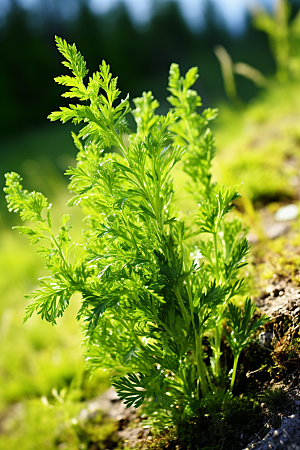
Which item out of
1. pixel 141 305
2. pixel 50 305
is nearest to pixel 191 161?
pixel 141 305

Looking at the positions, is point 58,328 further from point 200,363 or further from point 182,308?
point 182,308

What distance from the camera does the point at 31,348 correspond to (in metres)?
2.95

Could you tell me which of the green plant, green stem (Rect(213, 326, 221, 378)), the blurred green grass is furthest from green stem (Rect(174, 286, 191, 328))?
the blurred green grass

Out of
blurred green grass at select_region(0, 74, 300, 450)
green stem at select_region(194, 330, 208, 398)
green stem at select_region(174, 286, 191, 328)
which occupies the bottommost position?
green stem at select_region(194, 330, 208, 398)

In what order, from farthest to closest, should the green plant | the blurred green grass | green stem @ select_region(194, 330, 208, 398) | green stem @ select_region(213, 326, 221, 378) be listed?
the blurred green grass
green stem @ select_region(213, 326, 221, 378)
green stem @ select_region(194, 330, 208, 398)
the green plant

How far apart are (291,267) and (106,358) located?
1.00m

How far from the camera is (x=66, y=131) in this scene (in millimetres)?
14969

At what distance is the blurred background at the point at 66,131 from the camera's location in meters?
2.24

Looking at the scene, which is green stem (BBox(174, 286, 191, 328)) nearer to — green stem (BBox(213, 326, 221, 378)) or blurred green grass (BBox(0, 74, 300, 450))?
green stem (BBox(213, 326, 221, 378))

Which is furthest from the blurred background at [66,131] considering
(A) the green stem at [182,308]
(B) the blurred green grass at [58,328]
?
(A) the green stem at [182,308]

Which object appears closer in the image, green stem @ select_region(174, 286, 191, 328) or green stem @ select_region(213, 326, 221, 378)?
green stem @ select_region(174, 286, 191, 328)

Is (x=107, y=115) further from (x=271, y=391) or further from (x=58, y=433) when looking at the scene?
(x=58, y=433)

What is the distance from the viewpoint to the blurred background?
7.34 ft

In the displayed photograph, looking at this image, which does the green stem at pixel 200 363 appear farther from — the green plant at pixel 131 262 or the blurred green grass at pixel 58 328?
the blurred green grass at pixel 58 328
